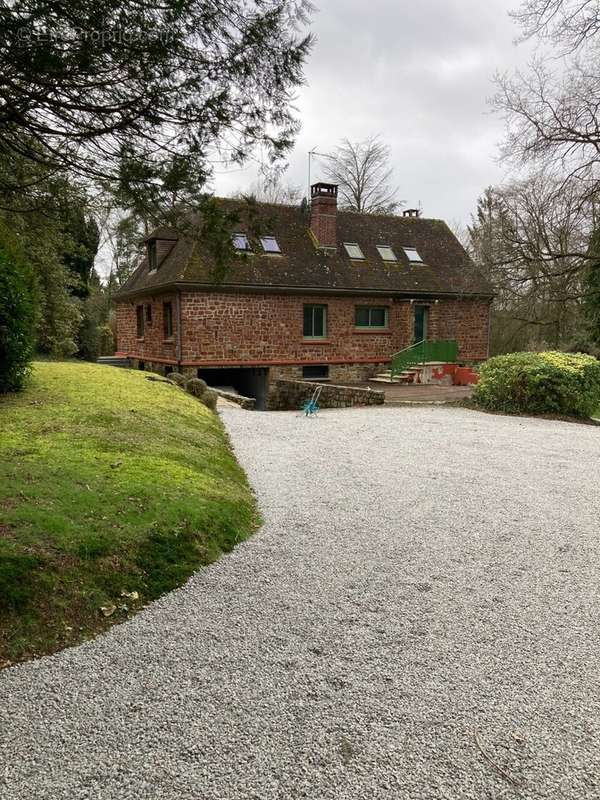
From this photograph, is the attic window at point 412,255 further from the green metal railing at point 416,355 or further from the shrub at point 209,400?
the shrub at point 209,400

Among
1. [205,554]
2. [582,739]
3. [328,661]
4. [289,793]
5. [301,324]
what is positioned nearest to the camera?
[289,793]

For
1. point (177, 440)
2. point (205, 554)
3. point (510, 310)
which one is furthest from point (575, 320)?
point (205, 554)

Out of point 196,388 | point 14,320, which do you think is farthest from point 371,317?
point 14,320

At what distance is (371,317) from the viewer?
21.9 metres

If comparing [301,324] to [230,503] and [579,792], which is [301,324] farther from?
[579,792]

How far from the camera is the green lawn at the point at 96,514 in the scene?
3609 mm

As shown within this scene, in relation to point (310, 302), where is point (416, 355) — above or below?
below

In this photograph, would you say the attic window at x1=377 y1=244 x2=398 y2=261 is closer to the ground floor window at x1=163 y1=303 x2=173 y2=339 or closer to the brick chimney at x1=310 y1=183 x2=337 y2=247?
the brick chimney at x1=310 y1=183 x2=337 y2=247

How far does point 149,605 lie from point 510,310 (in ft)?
87.8

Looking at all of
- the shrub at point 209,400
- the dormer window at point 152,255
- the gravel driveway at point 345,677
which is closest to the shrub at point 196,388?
the shrub at point 209,400

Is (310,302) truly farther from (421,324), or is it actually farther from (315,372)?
(421,324)

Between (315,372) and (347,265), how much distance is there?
4.19 m

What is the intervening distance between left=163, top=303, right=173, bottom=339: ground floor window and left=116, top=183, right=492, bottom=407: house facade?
0.07m

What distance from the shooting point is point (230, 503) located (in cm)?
575
